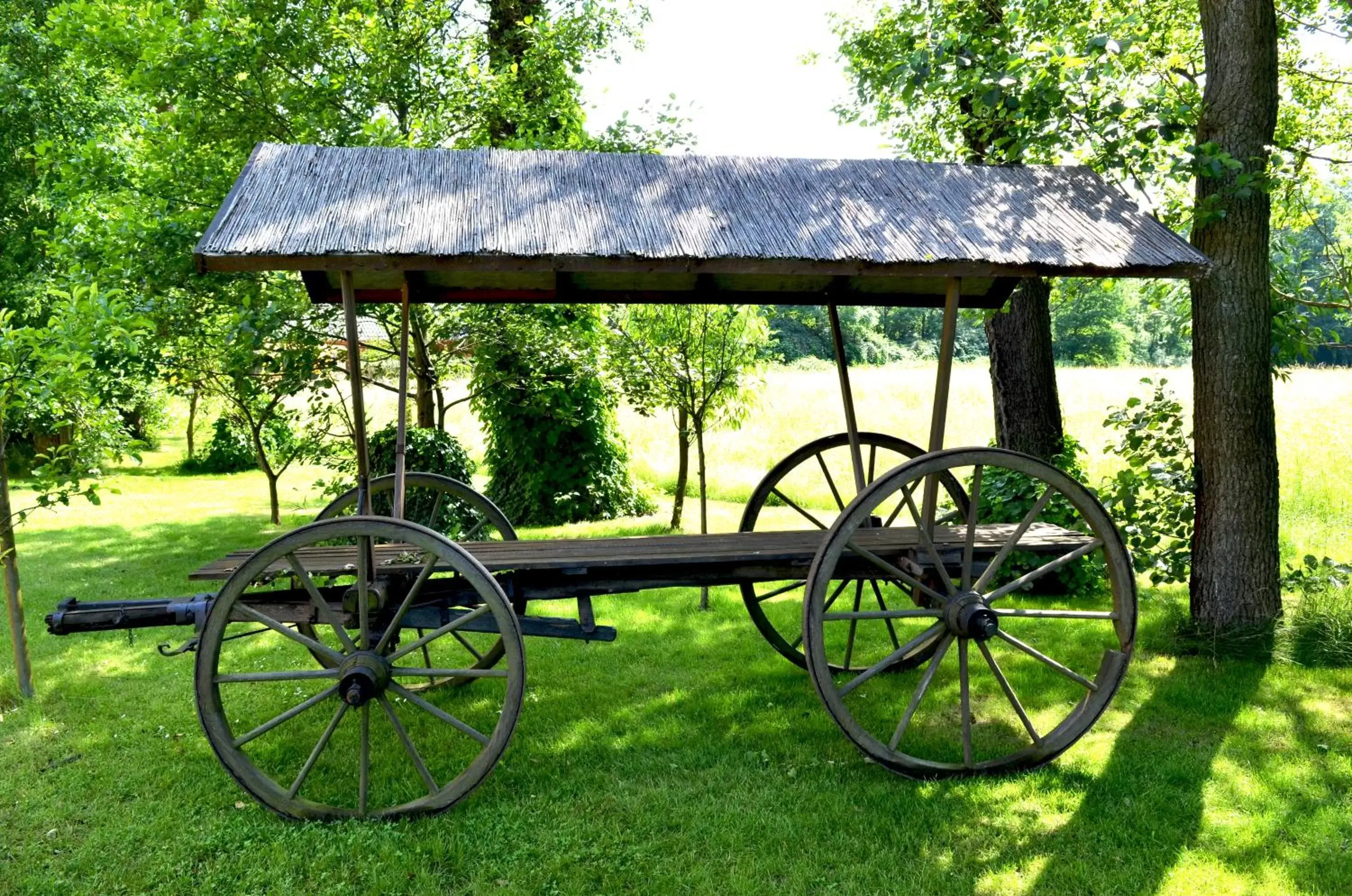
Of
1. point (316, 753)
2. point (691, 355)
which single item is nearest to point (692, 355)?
point (691, 355)

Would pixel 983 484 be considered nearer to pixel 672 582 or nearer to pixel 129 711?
pixel 672 582

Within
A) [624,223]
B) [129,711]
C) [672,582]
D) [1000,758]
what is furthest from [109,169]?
[1000,758]

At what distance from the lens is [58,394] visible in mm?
5070

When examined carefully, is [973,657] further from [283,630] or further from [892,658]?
[283,630]

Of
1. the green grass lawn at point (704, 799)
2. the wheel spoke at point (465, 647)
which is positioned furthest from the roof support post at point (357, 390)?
the green grass lawn at point (704, 799)

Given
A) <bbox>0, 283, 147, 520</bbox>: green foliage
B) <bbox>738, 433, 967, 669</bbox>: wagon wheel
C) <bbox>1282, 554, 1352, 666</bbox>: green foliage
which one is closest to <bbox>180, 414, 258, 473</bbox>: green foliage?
<bbox>738, 433, 967, 669</bbox>: wagon wheel

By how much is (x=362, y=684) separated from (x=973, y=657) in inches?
154

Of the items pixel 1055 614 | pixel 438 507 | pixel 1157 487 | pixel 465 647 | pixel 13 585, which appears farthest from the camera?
pixel 1157 487

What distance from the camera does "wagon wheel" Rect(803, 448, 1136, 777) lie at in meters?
3.85

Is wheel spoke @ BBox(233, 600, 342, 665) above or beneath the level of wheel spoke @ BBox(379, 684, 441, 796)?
above

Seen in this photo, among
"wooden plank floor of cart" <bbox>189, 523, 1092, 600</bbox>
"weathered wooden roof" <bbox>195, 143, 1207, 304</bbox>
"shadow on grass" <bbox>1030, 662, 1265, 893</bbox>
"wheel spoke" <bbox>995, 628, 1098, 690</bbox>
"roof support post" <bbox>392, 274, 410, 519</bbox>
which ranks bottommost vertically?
"shadow on grass" <bbox>1030, 662, 1265, 893</bbox>

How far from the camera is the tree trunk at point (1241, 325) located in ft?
17.7

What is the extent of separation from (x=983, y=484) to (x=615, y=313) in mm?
4109

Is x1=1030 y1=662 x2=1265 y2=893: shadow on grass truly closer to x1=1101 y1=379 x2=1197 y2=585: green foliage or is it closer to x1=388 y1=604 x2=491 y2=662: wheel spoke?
x1=1101 y1=379 x2=1197 y2=585: green foliage
